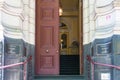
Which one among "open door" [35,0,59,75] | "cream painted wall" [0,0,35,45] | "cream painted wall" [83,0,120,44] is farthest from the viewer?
"open door" [35,0,59,75]

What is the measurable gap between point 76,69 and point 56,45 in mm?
1742

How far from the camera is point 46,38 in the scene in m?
9.67

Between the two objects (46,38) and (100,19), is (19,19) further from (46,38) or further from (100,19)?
(100,19)

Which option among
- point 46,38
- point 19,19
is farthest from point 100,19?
point 19,19

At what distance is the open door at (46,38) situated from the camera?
9.59 metres

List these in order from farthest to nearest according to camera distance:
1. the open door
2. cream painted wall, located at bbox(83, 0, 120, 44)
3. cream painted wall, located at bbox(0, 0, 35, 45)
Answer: the open door
cream painted wall, located at bbox(0, 0, 35, 45)
cream painted wall, located at bbox(83, 0, 120, 44)

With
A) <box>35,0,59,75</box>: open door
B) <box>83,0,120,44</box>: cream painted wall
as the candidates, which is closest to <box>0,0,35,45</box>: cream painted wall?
<box>35,0,59,75</box>: open door

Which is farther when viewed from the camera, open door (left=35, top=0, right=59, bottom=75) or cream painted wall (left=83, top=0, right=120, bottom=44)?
open door (left=35, top=0, right=59, bottom=75)

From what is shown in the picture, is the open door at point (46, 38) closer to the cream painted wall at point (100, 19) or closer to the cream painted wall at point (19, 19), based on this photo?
the cream painted wall at point (19, 19)

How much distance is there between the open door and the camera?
377 inches

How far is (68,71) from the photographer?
35.6 feet

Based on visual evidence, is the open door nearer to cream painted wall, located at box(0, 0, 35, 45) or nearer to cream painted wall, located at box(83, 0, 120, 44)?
cream painted wall, located at box(0, 0, 35, 45)

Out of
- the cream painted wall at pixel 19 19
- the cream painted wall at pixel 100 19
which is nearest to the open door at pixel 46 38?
the cream painted wall at pixel 19 19

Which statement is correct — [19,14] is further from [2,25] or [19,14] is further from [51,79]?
[51,79]
